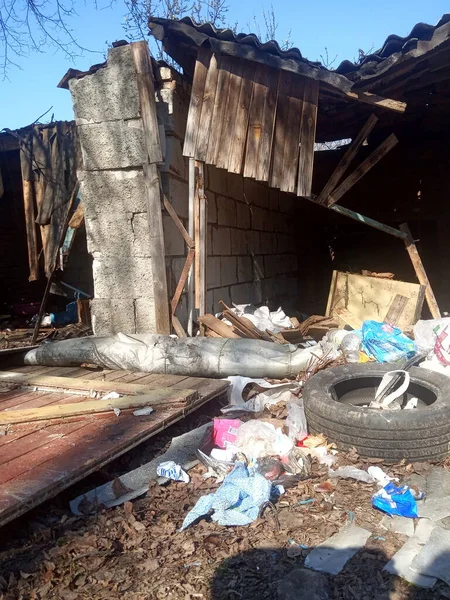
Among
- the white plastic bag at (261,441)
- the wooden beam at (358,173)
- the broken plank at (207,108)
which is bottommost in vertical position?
the white plastic bag at (261,441)

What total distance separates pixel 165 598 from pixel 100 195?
4.49 metres

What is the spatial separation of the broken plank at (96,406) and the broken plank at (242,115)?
266 cm

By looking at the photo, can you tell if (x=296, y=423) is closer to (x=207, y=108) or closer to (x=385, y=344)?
(x=385, y=344)

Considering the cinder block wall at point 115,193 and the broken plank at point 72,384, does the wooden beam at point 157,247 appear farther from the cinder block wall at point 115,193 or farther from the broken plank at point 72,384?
the broken plank at point 72,384

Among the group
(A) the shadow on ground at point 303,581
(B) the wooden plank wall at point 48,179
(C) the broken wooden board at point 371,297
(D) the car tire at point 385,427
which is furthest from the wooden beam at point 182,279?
(A) the shadow on ground at point 303,581

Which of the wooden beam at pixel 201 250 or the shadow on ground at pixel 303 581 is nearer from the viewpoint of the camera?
the shadow on ground at pixel 303 581

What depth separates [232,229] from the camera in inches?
287

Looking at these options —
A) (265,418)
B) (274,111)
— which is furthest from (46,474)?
(274,111)

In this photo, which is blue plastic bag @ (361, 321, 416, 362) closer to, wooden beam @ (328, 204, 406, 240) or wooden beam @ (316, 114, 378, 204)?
wooden beam @ (328, 204, 406, 240)

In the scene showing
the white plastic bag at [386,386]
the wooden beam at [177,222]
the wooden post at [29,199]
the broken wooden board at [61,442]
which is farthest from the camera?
the wooden post at [29,199]

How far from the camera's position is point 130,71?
5273 millimetres

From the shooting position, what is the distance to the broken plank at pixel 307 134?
202 inches

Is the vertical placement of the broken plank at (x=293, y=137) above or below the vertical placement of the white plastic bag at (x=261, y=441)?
above

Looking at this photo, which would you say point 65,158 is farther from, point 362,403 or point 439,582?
point 439,582
